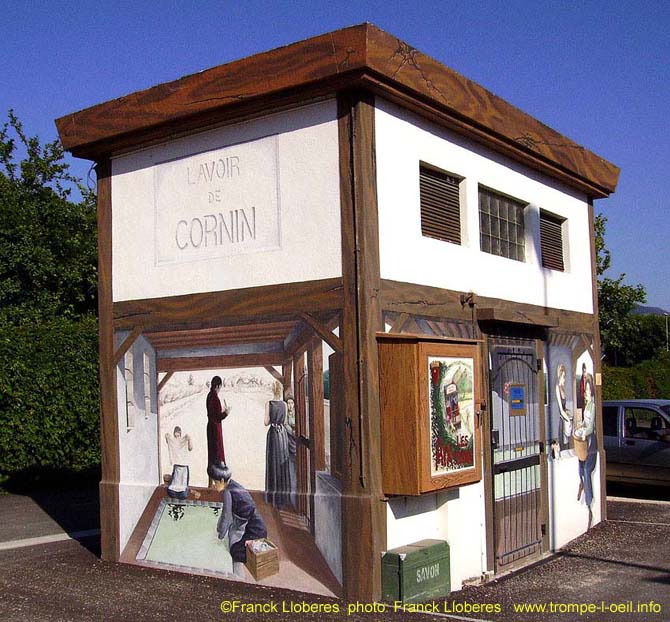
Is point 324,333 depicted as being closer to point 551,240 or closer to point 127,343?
point 127,343

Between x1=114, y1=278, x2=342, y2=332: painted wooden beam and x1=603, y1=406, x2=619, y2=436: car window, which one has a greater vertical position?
x1=114, y1=278, x2=342, y2=332: painted wooden beam

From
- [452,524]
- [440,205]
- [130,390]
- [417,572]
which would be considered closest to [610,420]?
[452,524]

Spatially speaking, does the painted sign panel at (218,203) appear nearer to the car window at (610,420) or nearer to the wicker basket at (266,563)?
the wicker basket at (266,563)

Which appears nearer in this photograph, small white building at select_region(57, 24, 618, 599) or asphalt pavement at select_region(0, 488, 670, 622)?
asphalt pavement at select_region(0, 488, 670, 622)

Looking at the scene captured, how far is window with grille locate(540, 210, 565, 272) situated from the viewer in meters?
12.0

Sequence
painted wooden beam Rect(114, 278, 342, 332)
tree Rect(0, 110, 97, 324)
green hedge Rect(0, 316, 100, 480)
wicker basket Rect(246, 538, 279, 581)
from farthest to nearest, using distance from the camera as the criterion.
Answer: tree Rect(0, 110, 97, 324) < green hedge Rect(0, 316, 100, 480) < wicker basket Rect(246, 538, 279, 581) < painted wooden beam Rect(114, 278, 342, 332)

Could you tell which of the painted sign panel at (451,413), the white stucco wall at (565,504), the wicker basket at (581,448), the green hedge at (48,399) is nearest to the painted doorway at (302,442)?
the painted sign panel at (451,413)

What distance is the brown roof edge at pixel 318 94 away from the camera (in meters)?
8.23

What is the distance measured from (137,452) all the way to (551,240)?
6.13 meters

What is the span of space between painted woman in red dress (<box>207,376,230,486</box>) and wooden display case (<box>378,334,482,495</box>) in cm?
200

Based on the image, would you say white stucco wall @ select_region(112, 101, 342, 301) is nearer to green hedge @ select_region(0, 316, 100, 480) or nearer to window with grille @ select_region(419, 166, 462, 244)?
window with grille @ select_region(419, 166, 462, 244)

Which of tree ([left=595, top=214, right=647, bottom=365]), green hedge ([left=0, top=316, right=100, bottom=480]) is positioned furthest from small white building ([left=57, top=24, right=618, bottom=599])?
tree ([left=595, top=214, right=647, bottom=365])

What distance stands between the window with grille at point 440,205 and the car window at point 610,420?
7.22m

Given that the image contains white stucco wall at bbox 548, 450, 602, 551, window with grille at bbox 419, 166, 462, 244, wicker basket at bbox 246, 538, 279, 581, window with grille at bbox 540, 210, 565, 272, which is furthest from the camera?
window with grille at bbox 540, 210, 565, 272
